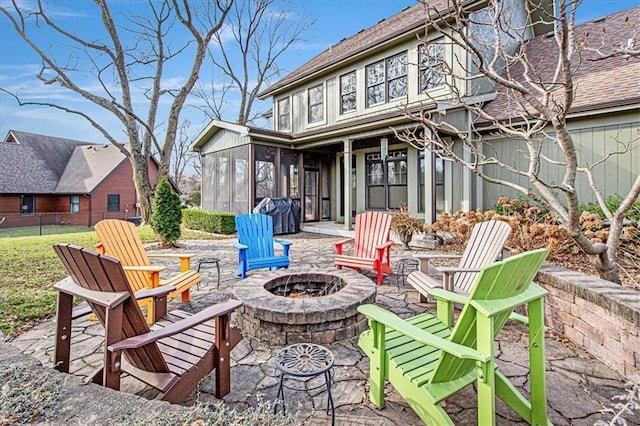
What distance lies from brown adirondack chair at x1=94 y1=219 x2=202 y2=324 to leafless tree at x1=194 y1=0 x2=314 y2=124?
18338 mm

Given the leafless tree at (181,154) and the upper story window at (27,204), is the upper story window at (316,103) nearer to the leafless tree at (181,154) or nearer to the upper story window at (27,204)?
the upper story window at (27,204)

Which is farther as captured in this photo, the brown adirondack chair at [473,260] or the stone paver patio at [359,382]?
the brown adirondack chair at [473,260]

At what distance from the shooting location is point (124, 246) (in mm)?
3801

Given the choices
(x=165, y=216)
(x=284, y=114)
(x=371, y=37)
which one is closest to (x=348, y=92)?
(x=371, y=37)

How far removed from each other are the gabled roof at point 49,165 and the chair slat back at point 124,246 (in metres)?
21.3

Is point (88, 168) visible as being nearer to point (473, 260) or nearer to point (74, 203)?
point (74, 203)

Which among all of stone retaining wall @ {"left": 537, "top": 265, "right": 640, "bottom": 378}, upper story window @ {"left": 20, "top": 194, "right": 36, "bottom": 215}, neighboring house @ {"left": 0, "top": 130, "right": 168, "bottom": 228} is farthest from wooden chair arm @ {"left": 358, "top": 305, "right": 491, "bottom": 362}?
upper story window @ {"left": 20, "top": 194, "right": 36, "bottom": 215}

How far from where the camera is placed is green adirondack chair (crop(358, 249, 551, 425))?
156 centimetres

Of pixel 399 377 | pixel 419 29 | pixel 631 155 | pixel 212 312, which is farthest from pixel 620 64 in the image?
pixel 212 312

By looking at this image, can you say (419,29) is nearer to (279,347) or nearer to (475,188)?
(475,188)

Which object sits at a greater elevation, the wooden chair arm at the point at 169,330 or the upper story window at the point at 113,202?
the upper story window at the point at 113,202

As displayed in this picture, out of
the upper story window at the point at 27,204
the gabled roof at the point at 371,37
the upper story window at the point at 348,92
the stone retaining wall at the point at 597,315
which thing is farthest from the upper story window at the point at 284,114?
the upper story window at the point at 27,204

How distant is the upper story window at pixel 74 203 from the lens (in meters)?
21.9

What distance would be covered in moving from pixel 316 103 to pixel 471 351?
39.3ft
